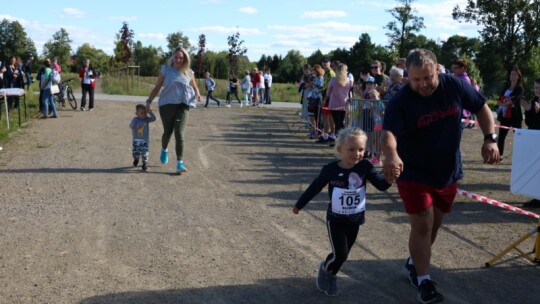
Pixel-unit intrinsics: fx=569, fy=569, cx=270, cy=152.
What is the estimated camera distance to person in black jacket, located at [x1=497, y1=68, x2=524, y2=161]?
10.8 m

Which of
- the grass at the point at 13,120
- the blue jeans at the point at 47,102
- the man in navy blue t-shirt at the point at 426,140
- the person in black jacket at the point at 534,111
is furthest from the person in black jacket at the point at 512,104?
the blue jeans at the point at 47,102

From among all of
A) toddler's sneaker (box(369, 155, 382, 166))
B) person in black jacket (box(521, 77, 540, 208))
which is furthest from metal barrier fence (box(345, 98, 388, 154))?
person in black jacket (box(521, 77, 540, 208))

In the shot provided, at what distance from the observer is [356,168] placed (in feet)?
14.9

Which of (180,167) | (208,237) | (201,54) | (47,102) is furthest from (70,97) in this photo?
(201,54)

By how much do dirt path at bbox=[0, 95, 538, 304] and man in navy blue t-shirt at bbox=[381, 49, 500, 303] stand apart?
508 mm

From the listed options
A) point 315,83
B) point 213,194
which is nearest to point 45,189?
point 213,194

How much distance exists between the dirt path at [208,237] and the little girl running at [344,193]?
269mm

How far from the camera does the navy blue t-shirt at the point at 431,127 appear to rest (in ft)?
14.1

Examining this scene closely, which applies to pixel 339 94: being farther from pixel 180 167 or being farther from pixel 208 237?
pixel 208 237

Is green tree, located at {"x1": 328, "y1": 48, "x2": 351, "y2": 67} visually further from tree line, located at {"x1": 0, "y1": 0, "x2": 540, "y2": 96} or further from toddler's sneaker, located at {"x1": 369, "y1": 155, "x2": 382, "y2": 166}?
toddler's sneaker, located at {"x1": 369, "y1": 155, "x2": 382, "y2": 166}

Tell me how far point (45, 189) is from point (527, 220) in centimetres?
645

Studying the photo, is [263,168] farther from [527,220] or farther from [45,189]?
[527,220]

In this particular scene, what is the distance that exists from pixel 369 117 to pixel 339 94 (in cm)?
154

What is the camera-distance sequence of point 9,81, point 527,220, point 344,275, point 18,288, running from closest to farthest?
point 18,288 < point 344,275 < point 527,220 < point 9,81
